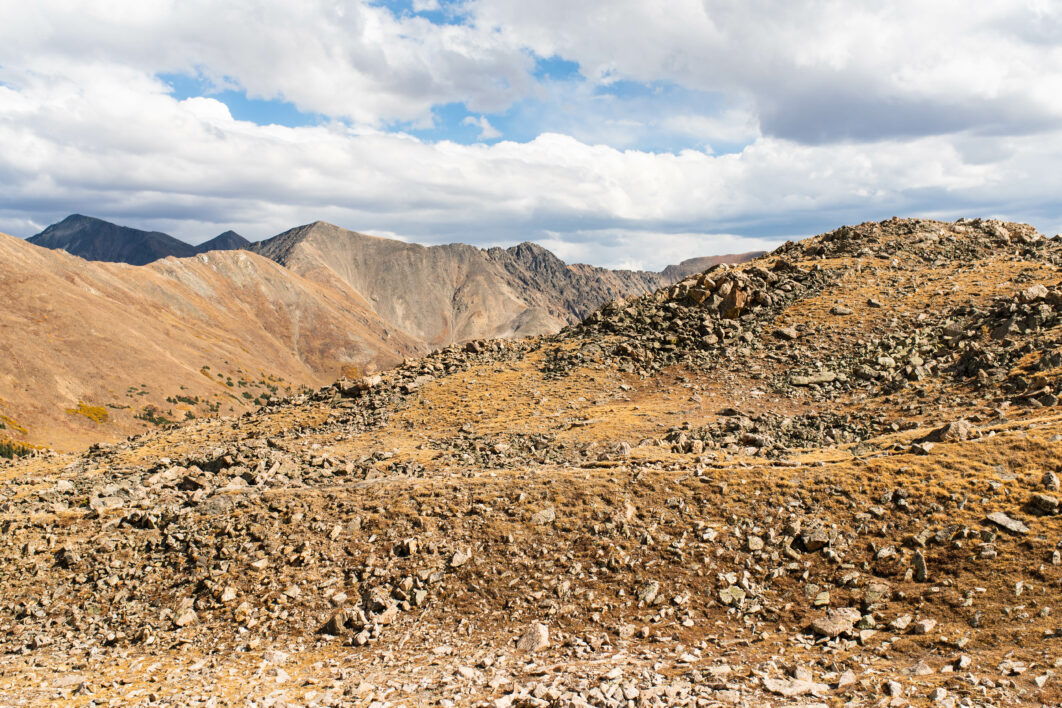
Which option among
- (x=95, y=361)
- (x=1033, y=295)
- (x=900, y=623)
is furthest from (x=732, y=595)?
(x=95, y=361)

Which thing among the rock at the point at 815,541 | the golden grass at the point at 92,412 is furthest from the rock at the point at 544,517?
the golden grass at the point at 92,412

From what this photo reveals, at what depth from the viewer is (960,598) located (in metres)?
14.7

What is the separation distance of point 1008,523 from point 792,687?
9.03 m

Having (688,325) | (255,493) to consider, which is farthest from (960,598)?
(688,325)

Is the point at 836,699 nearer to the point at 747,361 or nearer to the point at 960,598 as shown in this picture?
the point at 960,598

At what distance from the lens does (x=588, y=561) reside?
18297mm

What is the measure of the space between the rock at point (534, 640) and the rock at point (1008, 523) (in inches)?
504

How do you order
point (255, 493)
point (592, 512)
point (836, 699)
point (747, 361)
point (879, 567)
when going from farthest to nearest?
point (747, 361), point (255, 493), point (592, 512), point (879, 567), point (836, 699)

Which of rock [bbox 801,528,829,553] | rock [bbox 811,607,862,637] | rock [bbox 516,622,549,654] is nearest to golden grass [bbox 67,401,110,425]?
rock [bbox 516,622,549,654]

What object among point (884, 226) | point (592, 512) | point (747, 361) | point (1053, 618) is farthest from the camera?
point (884, 226)

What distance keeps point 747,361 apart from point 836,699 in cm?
3022

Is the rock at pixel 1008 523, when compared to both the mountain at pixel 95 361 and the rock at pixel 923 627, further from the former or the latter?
the mountain at pixel 95 361

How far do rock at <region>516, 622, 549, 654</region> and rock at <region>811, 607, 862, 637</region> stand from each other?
664 centimetres

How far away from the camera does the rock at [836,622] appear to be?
1455cm
